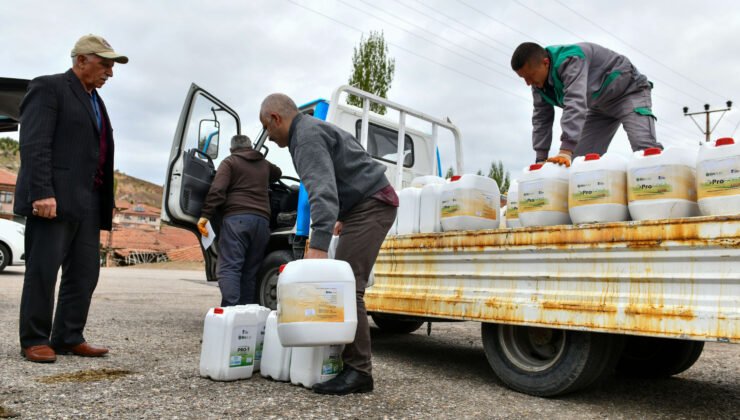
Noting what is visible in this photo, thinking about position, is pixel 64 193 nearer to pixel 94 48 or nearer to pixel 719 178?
pixel 94 48

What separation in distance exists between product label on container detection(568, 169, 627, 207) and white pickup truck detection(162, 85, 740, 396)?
165 millimetres

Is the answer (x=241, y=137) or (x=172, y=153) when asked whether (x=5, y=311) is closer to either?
(x=172, y=153)

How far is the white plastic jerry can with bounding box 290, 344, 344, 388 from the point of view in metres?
3.01

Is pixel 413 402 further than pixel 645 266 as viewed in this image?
Yes

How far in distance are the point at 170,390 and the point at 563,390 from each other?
2.05 metres

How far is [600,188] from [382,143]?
3.19 meters

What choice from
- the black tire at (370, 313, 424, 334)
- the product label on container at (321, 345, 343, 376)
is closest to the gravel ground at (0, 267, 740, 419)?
the product label on container at (321, 345, 343, 376)

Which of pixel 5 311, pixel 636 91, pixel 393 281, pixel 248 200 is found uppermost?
pixel 636 91

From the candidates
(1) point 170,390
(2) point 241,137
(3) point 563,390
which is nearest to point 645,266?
(3) point 563,390

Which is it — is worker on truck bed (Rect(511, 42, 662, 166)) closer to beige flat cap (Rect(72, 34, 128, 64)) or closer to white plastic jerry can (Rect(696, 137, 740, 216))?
white plastic jerry can (Rect(696, 137, 740, 216))

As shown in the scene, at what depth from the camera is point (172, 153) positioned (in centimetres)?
538

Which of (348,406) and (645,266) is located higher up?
(645,266)

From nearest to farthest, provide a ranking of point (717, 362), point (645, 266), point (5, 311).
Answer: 1. point (645, 266)
2. point (717, 362)
3. point (5, 311)

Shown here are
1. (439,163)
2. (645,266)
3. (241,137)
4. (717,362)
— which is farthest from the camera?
(439,163)
